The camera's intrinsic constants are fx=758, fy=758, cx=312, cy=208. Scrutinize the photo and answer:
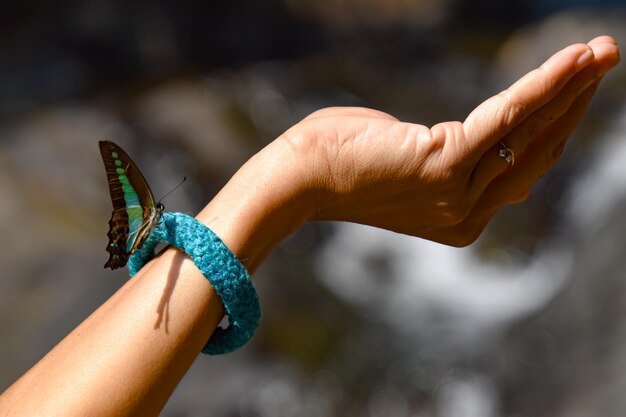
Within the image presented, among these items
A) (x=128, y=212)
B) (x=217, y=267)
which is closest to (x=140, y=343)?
(x=217, y=267)

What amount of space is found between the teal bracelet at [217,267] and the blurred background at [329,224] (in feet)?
8.27

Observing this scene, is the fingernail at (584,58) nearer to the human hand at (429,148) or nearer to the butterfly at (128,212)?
the human hand at (429,148)

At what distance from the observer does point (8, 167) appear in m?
5.98

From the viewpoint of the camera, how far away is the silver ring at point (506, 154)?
2027mm

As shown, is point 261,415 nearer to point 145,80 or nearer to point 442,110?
point 442,110

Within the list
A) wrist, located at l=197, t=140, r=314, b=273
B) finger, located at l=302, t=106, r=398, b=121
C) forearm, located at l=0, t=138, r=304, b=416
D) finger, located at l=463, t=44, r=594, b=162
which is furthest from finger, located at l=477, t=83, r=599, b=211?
forearm, located at l=0, t=138, r=304, b=416

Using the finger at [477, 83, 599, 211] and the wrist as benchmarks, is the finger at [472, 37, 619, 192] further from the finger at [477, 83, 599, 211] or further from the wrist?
the wrist

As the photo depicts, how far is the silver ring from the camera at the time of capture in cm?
203

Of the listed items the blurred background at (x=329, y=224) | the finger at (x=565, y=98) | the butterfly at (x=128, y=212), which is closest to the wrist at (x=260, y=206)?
the butterfly at (x=128, y=212)

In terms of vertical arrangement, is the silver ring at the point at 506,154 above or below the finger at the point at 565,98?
below

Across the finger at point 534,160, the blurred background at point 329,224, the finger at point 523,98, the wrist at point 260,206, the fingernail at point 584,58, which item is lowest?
the blurred background at point 329,224

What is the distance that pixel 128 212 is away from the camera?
64.2 inches

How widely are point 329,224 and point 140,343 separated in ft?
15.8

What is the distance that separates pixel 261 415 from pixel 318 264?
1492 millimetres
